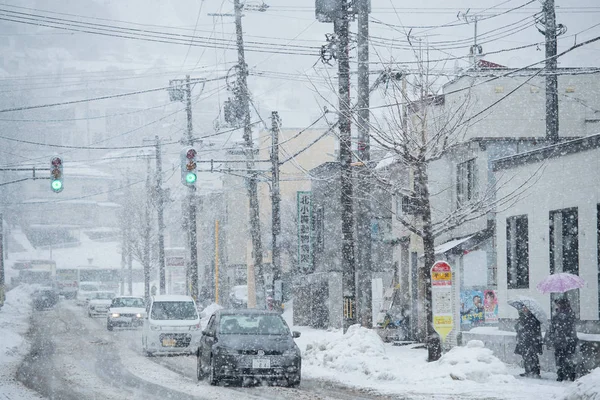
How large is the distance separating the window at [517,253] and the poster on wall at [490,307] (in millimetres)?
3533

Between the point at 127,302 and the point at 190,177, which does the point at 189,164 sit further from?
the point at 127,302

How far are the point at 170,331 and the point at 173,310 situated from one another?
2.00 metres

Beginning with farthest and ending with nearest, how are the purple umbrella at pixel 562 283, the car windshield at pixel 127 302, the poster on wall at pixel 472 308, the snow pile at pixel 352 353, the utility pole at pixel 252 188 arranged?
the car windshield at pixel 127 302 → the utility pole at pixel 252 188 → the poster on wall at pixel 472 308 → the snow pile at pixel 352 353 → the purple umbrella at pixel 562 283

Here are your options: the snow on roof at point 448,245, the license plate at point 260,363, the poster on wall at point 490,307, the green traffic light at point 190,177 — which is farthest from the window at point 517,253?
the green traffic light at point 190,177

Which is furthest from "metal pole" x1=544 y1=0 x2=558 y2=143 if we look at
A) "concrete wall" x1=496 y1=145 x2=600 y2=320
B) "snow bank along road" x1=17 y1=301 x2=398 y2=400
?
"snow bank along road" x1=17 y1=301 x2=398 y2=400

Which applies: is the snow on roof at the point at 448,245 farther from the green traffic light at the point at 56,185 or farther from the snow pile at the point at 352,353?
the green traffic light at the point at 56,185

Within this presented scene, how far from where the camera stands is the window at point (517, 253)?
23.0 metres

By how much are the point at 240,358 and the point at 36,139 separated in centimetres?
18862

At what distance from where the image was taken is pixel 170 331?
26656 millimetres

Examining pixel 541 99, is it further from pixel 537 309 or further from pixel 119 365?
pixel 119 365

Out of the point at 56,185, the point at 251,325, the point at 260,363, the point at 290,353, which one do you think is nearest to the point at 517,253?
the point at 251,325

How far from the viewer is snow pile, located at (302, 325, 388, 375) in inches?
750

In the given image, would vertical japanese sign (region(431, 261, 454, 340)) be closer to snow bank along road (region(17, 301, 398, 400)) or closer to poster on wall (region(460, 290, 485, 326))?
snow bank along road (region(17, 301, 398, 400))

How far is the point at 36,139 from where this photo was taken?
639ft
